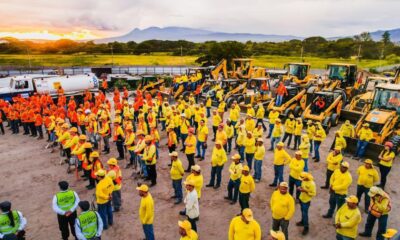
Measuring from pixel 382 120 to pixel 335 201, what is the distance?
19.8ft

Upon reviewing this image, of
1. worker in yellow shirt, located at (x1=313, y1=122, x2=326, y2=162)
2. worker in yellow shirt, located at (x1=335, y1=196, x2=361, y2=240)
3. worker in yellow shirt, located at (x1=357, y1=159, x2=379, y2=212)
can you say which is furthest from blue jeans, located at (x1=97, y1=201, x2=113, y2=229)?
worker in yellow shirt, located at (x1=313, y1=122, x2=326, y2=162)

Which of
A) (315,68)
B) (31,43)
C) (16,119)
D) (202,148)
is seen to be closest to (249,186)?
(202,148)

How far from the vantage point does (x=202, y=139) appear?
10.9 m

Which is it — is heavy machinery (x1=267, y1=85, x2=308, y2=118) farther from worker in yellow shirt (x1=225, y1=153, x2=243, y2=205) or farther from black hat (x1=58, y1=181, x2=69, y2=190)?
black hat (x1=58, y1=181, x2=69, y2=190)

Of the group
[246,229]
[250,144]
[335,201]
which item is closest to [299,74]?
[250,144]

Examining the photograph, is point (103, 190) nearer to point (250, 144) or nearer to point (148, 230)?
point (148, 230)

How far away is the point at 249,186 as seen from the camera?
7023 mm

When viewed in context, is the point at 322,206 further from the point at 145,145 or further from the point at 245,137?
the point at 145,145

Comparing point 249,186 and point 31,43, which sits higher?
point 31,43

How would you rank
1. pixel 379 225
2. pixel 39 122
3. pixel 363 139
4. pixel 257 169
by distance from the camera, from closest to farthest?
1. pixel 379 225
2. pixel 257 169
3. pixel 363 139
4. pixel 39 122

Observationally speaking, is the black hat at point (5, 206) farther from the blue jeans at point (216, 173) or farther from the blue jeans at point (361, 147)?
the blue jeans at point (361, 147)

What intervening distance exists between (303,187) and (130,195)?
497 cm

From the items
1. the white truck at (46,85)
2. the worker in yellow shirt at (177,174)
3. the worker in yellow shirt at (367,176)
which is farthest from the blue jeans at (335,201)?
the white truck at (46,85)

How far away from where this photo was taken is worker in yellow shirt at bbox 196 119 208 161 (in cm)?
1071
